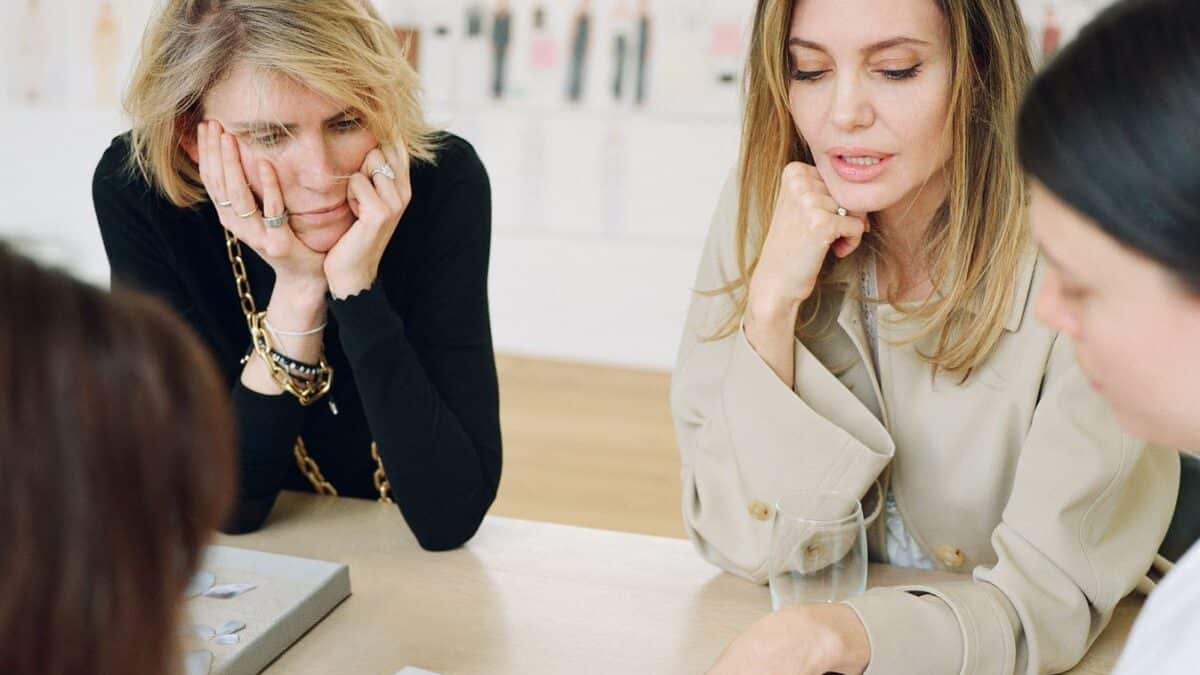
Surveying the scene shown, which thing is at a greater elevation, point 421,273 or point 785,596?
point 421,273

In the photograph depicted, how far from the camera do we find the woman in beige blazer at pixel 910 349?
4.50 feet

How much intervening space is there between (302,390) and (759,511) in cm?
60

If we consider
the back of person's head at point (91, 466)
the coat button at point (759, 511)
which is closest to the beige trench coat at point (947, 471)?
the coat button at point (759, 511)

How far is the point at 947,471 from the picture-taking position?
154 centimetres

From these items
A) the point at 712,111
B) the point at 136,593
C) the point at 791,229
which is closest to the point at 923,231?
the point at 791,229

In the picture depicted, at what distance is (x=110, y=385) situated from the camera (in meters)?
→ 0.61

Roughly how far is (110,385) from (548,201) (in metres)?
3.77

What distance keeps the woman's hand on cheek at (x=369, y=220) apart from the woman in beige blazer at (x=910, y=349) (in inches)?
17.4

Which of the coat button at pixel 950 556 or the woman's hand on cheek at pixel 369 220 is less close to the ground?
the woman's hand on cheek at pixel 369 220

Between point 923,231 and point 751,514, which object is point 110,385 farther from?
point 923,231

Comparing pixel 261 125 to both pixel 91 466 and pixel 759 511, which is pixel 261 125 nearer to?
pixel 759 511

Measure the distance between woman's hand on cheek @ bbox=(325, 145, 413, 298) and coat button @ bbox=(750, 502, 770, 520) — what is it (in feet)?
1.82

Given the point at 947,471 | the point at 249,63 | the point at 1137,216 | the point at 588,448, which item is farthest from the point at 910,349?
the point at 588,448

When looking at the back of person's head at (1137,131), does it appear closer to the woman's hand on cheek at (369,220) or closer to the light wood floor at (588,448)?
the woman's hand on cheek at (369,220)
